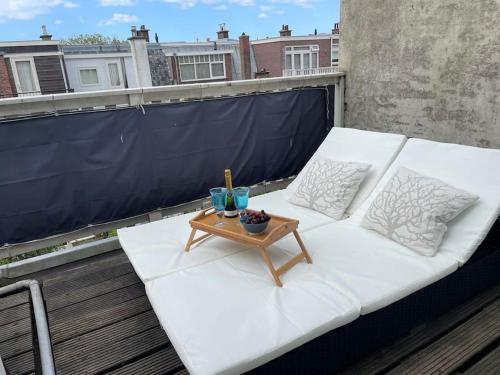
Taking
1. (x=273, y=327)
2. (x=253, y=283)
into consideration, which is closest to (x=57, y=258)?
(x=253, y=283)

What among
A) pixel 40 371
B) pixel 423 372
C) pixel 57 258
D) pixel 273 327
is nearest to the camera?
pixel 40 371

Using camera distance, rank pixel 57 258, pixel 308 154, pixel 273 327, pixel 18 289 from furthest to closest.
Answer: pixel 308 154 < pixel 57 258 < pixel 18 289 < pixel 273 327

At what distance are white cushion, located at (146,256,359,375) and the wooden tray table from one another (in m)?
0.06

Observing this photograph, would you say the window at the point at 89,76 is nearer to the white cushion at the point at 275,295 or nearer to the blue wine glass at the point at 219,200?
the blue wine glass at the point at 219,200

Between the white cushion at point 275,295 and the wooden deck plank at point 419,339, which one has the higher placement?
the white cushion at point 275,295

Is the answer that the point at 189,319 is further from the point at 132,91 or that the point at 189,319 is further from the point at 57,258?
the point at 132,91

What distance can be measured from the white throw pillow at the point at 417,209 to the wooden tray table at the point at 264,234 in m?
0.58

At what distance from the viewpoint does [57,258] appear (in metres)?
2.86

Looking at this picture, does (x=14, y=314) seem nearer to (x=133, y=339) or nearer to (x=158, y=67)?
(x=133, y=339)

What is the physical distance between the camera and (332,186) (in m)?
2.64

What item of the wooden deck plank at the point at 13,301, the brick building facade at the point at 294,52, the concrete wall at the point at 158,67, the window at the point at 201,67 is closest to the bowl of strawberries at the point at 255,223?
the wooden deck plank at the point at 13,301

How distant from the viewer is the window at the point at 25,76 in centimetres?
1262

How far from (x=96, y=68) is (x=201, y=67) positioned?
172 inches

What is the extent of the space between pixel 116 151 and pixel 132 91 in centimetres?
50
